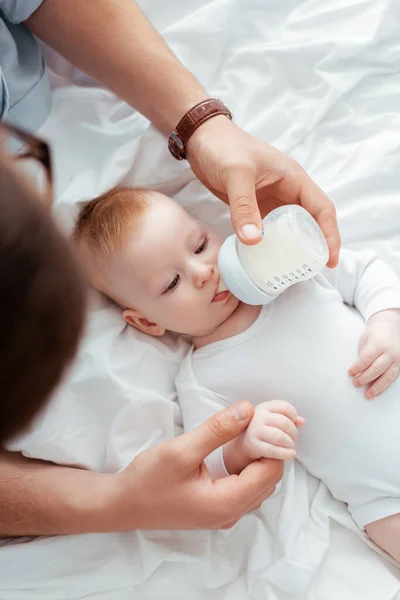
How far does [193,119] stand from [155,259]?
27 cm

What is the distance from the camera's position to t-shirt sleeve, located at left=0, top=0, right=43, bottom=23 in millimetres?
1226

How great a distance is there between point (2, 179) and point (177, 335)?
862 millimetres

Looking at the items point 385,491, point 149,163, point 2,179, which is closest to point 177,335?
point 149,163

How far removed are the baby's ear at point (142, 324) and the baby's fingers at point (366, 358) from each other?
1.21 ft

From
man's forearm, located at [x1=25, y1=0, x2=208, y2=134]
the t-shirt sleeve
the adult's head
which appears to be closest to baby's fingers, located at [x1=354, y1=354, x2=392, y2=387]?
man's forearm, located at [x1=25, y1=0, x2=208, y2=134]

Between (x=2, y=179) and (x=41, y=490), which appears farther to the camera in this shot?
(x=41, y=490)

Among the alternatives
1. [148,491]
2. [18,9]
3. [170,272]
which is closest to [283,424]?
[148,491]

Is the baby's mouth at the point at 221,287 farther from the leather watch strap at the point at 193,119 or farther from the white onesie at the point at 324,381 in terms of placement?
the leather watch strap at the point at 193,119

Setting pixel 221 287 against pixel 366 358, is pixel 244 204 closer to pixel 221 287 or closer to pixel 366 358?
pixel 221 287

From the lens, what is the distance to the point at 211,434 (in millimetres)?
1003

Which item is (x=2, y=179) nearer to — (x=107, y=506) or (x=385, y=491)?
(x=107, y=506)

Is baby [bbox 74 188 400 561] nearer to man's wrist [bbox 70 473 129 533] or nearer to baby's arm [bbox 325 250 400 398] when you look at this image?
baby's arm [bbox 325 250 400 398]

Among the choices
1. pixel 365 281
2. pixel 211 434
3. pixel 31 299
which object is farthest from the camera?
pixel 365 281

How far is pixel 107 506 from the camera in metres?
1.07
